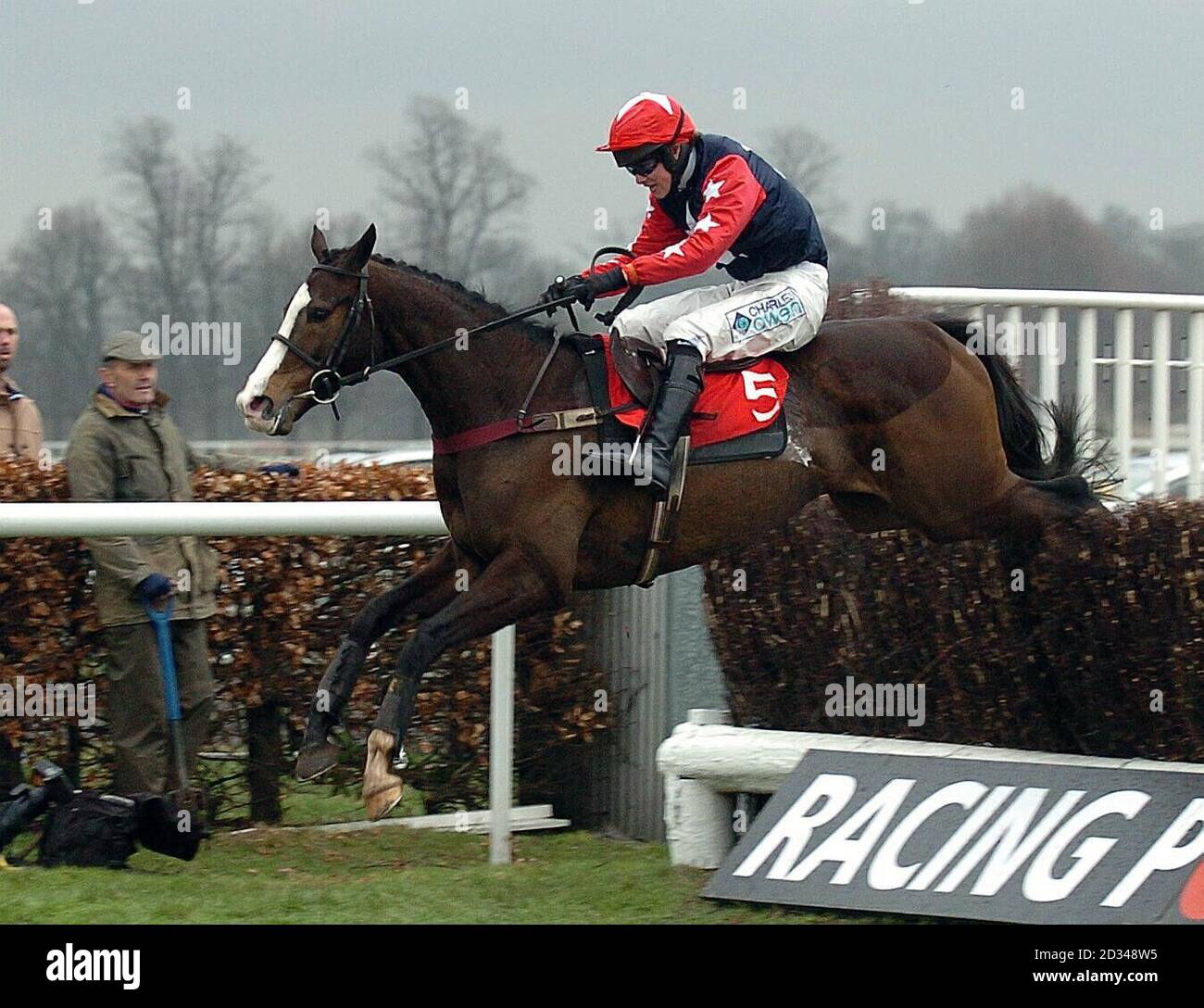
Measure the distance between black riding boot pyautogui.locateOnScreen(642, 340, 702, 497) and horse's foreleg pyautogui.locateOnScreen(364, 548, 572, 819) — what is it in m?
0.41

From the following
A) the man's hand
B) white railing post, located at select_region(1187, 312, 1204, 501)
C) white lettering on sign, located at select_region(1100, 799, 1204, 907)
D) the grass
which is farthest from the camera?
white railing post, located at select_region(1187, 312, 1204, 501)

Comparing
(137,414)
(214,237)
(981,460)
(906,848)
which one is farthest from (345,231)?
(906,848)

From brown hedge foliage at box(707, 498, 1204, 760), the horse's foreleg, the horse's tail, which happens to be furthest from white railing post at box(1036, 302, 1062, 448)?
the horse's foreleg

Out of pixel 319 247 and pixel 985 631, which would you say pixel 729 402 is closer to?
pixel 985 631

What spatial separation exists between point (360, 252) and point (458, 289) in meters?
0.38

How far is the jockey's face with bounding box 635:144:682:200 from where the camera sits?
483cm

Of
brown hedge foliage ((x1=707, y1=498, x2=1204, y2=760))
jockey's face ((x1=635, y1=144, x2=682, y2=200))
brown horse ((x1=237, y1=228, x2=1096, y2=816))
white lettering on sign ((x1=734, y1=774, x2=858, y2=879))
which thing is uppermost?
jockey's face ((x1=635, y1=144, x2=682, y2=200))

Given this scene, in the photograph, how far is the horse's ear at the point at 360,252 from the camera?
458 cm

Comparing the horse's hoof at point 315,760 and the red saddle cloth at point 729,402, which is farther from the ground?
the red saddle cloth at point 729,402

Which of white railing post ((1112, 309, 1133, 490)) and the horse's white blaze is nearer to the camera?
the horse's white blaze

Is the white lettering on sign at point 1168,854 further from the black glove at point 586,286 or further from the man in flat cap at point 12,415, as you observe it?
the man in flat cap at point 12,415

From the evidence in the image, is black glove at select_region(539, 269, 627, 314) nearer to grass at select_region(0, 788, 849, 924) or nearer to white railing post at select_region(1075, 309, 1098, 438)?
grass at select_region(0, 788, 849, 924)

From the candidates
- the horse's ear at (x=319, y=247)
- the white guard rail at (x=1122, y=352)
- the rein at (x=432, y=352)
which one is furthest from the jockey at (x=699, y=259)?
the white guard rail at (x=1122, y=352)

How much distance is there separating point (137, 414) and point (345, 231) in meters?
7.69
